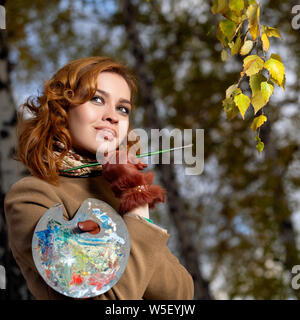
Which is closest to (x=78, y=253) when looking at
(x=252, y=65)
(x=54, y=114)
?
(x=54, y=114)

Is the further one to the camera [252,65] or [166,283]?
[166,283]

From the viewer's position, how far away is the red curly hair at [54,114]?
5.82ft

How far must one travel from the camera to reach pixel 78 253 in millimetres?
1515

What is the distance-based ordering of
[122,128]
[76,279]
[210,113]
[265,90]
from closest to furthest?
[76,279] < [265,90] < [122,128] < [210,113]

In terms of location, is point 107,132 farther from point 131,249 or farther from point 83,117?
point 131,249

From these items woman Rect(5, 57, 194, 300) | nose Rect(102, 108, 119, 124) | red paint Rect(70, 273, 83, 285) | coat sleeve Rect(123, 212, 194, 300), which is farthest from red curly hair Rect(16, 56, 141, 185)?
coat sleeve Rect(123, 212, 194, 300)

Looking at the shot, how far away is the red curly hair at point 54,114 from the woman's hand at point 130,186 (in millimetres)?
255

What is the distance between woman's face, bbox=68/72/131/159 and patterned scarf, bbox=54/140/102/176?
0.13 feet

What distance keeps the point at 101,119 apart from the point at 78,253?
64cm

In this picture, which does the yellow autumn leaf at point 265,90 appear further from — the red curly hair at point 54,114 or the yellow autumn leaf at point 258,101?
the red curly hair at point 54,114

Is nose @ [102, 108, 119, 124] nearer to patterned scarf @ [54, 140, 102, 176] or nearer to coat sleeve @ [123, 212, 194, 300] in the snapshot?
patterned scarf @ [54, 140, 102, 176]

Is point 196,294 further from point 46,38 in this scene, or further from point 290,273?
point 46,38

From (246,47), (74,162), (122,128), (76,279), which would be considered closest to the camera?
(76,279)
